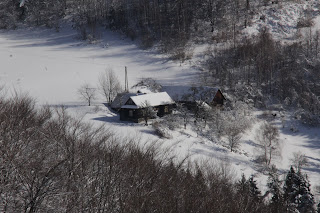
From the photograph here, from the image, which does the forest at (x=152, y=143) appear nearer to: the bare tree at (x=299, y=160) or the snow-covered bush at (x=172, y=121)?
the bare tree at (x=299, y=160)

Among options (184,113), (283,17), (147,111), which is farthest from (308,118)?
(283,17)

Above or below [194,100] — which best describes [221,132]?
below

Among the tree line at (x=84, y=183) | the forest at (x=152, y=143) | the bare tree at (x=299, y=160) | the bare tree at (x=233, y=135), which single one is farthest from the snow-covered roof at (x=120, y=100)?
the tree line at (x=84, y=183)

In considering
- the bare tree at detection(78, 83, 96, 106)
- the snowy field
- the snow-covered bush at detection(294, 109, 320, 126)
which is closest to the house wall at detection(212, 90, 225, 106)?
the snowy field

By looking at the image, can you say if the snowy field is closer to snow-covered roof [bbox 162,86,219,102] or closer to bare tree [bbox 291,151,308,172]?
bare tree [bbox 291,151,308,172]

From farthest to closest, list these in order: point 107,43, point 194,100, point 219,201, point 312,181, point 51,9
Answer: point 51,9, point 107,43, point 194,100, point 312,181, point 219,201

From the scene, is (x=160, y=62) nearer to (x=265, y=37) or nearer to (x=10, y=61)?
(x=265, y=37)

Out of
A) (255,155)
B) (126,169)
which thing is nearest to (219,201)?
(126,169)

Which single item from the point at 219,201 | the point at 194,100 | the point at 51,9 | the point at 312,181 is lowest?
the point at 312,181
